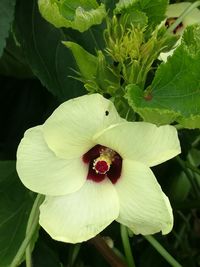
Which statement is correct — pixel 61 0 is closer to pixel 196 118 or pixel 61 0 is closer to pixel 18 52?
pixel 196 118

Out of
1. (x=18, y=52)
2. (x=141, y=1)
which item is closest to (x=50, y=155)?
(x=141, y=1)

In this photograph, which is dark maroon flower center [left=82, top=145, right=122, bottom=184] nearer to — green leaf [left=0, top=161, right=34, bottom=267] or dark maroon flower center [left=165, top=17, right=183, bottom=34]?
green leaf [left=0, top=161, right=34, bottom=267]

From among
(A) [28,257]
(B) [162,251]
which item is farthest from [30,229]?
(B) [162,251]

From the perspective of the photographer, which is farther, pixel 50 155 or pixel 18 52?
pixel 18 52

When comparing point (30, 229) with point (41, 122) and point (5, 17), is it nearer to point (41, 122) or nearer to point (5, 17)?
point (5, 17)

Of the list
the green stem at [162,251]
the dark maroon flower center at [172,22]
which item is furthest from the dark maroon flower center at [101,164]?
the dark maroon flower center at [172,22]

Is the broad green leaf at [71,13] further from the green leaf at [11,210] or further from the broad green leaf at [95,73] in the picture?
the green leaf at [11,210]

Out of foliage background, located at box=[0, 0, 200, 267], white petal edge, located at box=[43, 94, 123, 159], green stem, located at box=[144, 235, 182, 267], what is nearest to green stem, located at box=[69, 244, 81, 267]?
foliage background, located at box=[0, 0, 200, 267]
